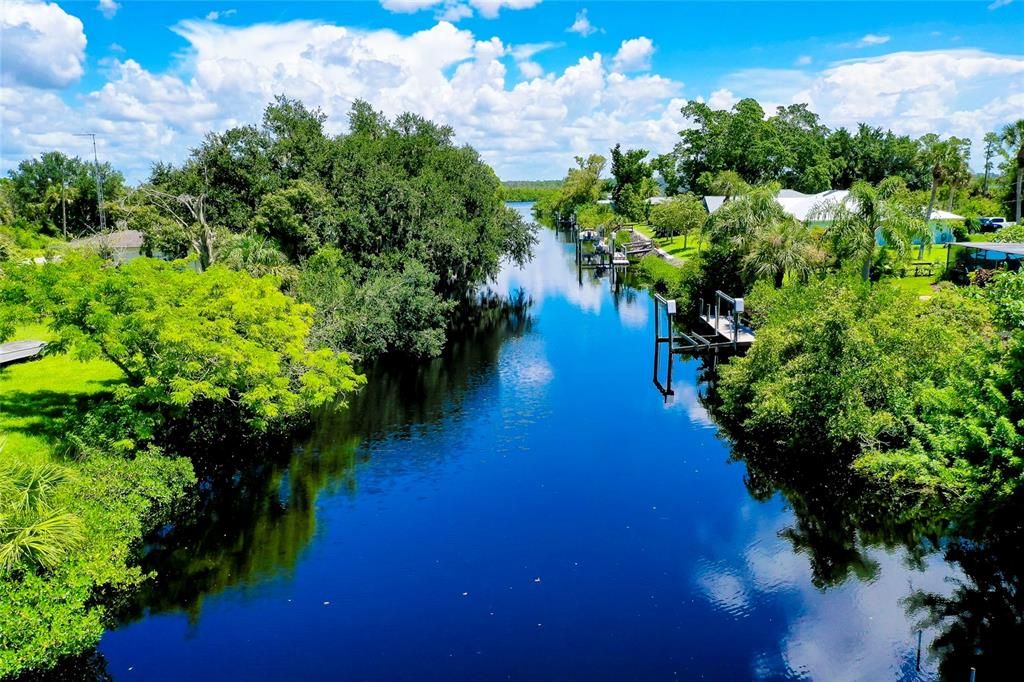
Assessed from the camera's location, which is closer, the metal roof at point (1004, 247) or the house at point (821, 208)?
the metal roof at point (1004, 247)

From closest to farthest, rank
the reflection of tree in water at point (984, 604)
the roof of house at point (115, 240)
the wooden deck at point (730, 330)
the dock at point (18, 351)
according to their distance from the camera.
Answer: the reflection of tree in water at point (984, 604) → the dock at point (18, 351) → the wooden deck at point (730, 330) → the roof of house at point (115, 240)

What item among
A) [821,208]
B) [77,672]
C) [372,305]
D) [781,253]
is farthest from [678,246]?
[77,672]

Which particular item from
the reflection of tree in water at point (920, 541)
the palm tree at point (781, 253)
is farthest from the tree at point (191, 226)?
the palm tree at point (781, 253)

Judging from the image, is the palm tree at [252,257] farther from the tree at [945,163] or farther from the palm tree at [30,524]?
the tree at [945,163]

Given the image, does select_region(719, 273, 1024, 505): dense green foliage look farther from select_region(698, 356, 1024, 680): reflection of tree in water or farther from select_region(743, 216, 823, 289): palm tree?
select_region(743, 216, 823, 289): palm tree

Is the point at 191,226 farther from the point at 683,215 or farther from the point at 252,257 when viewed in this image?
the point at 683,215

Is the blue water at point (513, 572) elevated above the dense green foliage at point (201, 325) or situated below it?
below

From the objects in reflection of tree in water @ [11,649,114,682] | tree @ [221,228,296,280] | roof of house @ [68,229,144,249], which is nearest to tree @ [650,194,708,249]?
tree @ [221,228,296,280]

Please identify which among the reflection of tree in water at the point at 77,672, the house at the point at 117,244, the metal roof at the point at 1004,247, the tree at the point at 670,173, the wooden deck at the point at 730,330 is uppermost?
the tree at the point at 670,173

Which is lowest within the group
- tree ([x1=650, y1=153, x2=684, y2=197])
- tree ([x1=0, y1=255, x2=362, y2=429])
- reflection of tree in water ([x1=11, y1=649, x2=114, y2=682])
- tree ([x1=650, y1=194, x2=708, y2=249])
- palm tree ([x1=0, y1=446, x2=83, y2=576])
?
reflection of tree in water ([x1=11, y1=649, x2=114, y2=682])
